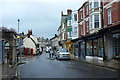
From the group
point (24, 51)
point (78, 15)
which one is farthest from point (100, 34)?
point (24, 51)

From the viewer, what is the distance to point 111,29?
1809 cm

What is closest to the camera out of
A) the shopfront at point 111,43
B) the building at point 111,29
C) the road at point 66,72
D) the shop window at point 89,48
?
the road at point 66,72

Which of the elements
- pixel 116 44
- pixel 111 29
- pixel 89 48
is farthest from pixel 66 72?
pixel 89 48

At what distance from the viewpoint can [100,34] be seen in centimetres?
2089

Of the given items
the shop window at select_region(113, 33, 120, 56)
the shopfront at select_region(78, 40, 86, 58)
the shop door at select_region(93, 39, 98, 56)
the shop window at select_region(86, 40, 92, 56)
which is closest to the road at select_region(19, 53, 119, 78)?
the shop window at select_region(113, 33, 120, 56)

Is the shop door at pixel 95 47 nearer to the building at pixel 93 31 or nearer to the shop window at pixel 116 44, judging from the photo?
the building at pixel 93 31

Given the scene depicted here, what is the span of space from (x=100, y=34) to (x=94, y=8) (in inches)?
183

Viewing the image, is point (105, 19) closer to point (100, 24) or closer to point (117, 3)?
point (100, 24)

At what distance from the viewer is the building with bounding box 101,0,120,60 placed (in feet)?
59.2

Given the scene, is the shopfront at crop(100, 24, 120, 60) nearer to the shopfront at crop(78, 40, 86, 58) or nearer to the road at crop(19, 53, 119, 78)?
the road at crop(19, 53, 119, 78)

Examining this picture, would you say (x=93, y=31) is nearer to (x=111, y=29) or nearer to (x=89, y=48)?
(x=89, y=48)

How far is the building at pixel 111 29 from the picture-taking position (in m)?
18.0

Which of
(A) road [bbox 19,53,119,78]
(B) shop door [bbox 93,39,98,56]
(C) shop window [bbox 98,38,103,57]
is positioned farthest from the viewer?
(B) shop door [bbox 93,39,98,56]

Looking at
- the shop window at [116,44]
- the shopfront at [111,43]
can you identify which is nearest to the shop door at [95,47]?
the shopfront at [111,43]
